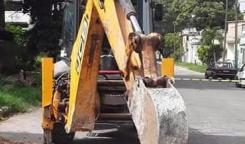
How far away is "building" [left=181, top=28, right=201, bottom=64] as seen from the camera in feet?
328

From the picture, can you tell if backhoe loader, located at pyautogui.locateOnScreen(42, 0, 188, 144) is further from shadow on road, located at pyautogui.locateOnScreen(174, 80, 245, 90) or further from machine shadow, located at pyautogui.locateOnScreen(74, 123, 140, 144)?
shadow on road, located at pyautogui.locateOnScreen(174, 80, 245, 90)

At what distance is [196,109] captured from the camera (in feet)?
67.5

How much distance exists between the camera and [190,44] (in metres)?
106

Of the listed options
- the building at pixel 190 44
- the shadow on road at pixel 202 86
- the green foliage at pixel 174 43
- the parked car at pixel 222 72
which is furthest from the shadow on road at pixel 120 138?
the green foliage at pixel 174 43

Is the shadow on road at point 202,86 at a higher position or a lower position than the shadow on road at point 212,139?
lower

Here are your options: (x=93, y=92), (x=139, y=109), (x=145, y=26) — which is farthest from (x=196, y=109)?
(x=139, y=109)

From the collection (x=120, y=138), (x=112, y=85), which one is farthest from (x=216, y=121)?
(x=112, y=85)

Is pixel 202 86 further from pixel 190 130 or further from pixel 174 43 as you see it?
pixel 174 43

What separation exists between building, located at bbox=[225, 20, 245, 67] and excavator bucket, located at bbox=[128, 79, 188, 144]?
63.2 metres

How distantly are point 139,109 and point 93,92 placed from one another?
8.19ft

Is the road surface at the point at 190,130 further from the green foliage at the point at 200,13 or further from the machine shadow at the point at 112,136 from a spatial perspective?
the green foliage at the point at 200,13

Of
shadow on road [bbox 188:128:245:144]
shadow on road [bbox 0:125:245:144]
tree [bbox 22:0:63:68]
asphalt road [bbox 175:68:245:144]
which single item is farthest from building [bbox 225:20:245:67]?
shadow on road [bbox 0:125:245:144]

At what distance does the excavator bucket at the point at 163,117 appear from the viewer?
5523mm

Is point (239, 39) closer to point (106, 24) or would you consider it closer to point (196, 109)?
point (196, 109)
